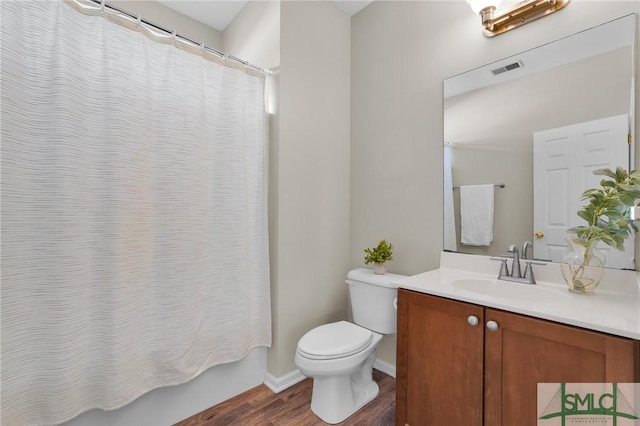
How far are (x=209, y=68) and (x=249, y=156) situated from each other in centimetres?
53

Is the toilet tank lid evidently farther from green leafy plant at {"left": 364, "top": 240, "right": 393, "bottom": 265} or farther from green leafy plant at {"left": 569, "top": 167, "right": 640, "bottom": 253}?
green leafy plant at {"left": 569, "top": 167, "right": 640, "bottom": 253}

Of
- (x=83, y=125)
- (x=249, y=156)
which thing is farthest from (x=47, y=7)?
(x=249, y=156)

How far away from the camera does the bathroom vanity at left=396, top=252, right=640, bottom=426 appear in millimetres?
869

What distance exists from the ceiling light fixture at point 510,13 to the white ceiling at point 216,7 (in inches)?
37.7

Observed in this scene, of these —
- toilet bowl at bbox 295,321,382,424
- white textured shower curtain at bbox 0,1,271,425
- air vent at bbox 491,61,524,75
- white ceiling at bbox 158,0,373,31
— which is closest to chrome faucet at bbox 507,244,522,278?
toilet bowl at bbox 295,321,382,424

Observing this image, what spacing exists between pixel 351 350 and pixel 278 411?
0.59 meters

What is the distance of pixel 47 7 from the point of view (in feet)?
3.73

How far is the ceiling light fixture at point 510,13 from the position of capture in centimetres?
136

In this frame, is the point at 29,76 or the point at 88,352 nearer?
the point at 29,76

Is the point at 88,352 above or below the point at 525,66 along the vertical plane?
below

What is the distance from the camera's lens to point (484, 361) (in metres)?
1.09

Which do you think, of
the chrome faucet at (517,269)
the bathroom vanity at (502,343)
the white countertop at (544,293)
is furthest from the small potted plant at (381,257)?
the chrome faucet at (517,269)

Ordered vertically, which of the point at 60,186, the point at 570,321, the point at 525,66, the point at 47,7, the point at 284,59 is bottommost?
the point at 570,321

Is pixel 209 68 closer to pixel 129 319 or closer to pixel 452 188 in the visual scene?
pixel 129 319
